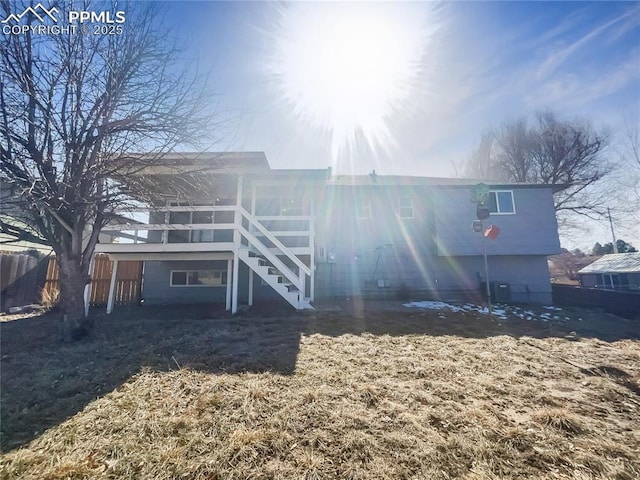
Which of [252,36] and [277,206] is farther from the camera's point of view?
[277,206]

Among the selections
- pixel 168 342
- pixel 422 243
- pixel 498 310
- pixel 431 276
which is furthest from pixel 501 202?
pixel 168 342

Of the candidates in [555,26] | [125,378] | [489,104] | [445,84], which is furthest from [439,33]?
[125,378]

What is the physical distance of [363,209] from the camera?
12.8 metres

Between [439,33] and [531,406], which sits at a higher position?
[439,33]

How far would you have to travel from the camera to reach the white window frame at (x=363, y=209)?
1264 centimetres

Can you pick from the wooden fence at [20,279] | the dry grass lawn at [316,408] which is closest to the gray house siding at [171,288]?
the wooden fence at [20,279]

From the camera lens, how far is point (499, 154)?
23547mm

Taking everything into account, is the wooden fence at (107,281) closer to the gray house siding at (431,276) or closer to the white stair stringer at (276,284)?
the white stair stringer at (276,284)

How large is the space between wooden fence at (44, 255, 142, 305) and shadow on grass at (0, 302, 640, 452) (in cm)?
180

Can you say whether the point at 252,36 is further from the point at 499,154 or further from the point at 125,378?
the point at 499,154

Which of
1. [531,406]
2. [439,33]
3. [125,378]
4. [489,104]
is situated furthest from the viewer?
[489,104]

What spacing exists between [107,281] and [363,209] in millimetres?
10986

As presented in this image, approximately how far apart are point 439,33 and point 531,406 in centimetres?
943

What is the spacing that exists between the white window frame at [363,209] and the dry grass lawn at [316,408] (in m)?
7.45
